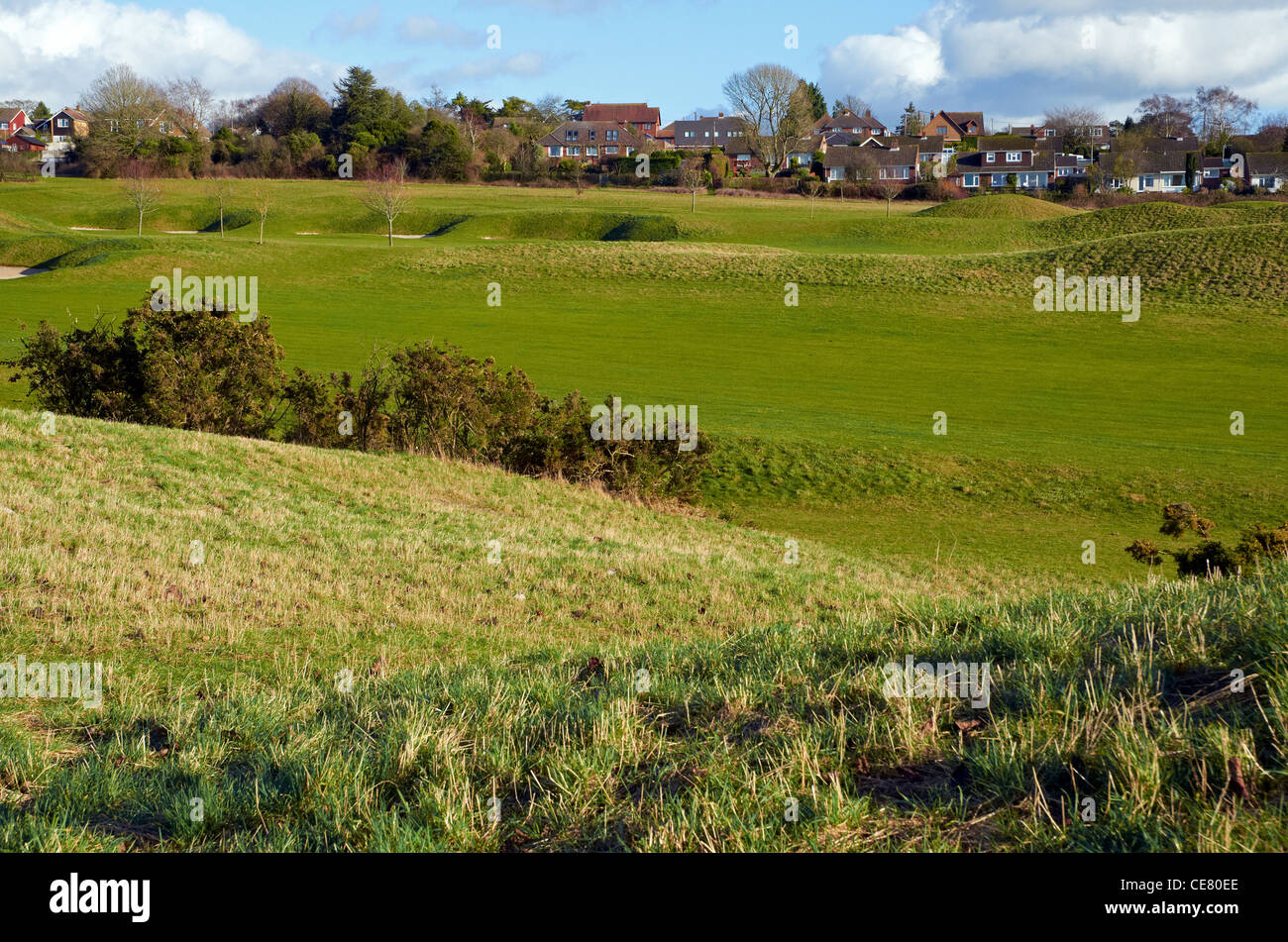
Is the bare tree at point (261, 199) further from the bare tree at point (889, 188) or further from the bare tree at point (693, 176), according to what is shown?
the bare tree at point (889, 188)

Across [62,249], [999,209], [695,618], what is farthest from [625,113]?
[695,618]

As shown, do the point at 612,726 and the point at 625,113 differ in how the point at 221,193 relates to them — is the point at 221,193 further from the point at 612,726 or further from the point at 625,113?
the point at 625,113

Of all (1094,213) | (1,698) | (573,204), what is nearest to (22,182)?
(573,204)

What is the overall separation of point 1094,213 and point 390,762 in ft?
278

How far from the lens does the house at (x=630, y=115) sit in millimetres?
170875

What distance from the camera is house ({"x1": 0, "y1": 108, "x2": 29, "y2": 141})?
162m

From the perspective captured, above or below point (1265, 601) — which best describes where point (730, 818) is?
below

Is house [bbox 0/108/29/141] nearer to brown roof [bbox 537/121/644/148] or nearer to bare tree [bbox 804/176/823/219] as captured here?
brown roof [bbox 537/121/644/148]

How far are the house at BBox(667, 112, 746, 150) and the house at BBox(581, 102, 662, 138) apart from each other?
6.52m

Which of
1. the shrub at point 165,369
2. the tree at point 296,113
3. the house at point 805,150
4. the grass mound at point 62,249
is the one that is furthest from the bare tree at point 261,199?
the house at point 805,150

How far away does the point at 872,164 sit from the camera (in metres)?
116

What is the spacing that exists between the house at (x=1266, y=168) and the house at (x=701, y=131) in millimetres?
75145
